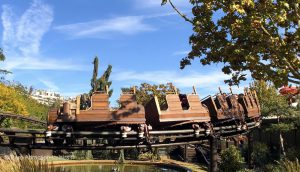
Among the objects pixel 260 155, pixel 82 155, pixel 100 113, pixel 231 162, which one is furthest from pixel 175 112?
pixel 82 155

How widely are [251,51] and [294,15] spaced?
140cm

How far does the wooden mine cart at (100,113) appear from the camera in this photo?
28.4 ft

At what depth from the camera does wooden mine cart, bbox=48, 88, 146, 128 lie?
864 cm

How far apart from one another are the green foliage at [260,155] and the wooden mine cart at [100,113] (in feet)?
54.4

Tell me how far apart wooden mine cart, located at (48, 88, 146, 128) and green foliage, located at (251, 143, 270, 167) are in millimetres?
16580

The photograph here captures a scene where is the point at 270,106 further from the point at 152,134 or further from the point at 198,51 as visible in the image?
the point at 152,134

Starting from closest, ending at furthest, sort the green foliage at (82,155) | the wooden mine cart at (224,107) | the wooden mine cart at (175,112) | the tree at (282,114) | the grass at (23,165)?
the grass at (23,165) → the wooden mine cart at (175,112) → the wooden mine cart at (224,107) → the tree at (282,114) → the green foliage at (82,155)

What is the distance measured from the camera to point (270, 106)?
24969mm

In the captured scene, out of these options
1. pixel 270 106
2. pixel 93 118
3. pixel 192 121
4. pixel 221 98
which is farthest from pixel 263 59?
pixel 270 106

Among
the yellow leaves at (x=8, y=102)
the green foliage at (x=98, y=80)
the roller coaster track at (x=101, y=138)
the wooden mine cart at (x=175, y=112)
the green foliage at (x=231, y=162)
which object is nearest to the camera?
the roller coaster track at (x=101, y=138)

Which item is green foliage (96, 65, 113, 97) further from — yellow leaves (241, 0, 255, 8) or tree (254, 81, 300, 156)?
yellow leaves (241, 0, 255, 8)

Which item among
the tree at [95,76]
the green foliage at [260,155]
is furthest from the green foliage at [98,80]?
the green foliage at [260,155]

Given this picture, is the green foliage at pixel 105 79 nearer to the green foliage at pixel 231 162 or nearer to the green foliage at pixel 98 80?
the green foliage at pixel 98 80

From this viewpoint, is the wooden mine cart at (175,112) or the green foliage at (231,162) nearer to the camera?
the wooden mine cart at (175,112)
